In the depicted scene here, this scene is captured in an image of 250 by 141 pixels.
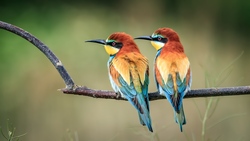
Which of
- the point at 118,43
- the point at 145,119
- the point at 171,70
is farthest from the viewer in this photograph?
the point at 118,43

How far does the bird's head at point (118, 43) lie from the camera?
1.39 metres

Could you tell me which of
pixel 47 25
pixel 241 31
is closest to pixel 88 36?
pixel 47 25

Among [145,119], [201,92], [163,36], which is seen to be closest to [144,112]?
[145,119]

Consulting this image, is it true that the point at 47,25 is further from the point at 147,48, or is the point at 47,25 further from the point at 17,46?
the point at 147,48

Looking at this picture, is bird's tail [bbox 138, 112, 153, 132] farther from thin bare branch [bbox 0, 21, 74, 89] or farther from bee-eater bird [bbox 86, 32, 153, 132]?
thin bare branch [bbox 0, 21, 74, 89]

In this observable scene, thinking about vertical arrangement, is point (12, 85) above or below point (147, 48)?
below

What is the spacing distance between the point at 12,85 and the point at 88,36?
76cm

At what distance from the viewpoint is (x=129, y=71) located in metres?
1.35

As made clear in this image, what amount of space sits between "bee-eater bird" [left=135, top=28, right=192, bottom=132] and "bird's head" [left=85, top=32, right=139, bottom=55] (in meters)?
0.05

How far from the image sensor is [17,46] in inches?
209

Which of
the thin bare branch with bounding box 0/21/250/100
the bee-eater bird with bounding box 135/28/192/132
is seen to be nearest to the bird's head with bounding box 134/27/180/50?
the bee-eater bird with bounding box 135/28/192/132

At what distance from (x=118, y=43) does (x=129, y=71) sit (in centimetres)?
11

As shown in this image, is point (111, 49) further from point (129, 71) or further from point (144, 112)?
point (144, 112)

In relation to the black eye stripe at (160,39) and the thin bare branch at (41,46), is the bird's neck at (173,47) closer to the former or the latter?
the black eye stripe at (160,39)
